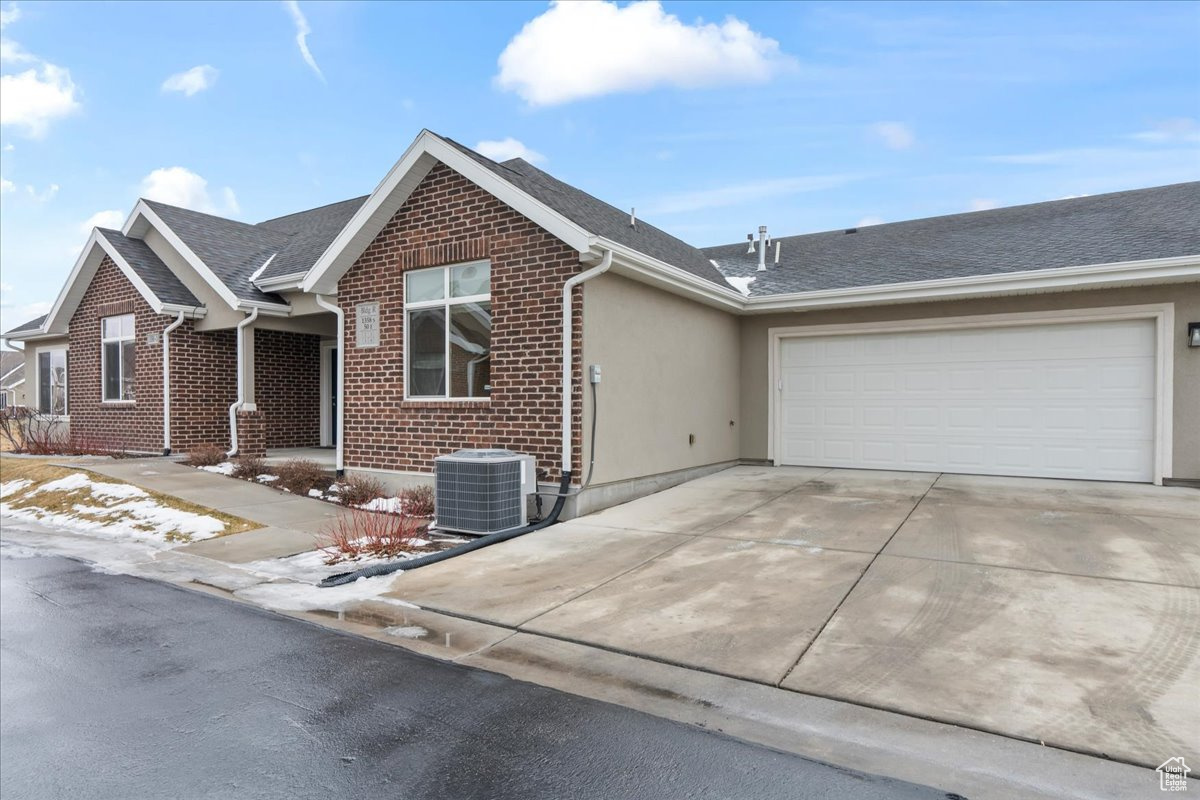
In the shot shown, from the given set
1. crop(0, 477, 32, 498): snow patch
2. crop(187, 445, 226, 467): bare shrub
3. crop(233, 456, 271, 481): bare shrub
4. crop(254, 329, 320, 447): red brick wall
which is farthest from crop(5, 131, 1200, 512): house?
crop(0, 477, 32, 498): snow patch

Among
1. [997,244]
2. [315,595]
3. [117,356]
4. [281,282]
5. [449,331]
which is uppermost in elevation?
[997,244]

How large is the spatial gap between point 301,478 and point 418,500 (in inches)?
114

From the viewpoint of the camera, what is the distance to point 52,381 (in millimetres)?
18156

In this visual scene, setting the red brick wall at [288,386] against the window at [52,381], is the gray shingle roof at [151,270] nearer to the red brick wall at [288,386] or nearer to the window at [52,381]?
the red brick wall at [288,386]

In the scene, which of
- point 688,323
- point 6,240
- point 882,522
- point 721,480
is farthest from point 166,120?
point 882,522

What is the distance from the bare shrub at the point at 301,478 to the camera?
10.7m

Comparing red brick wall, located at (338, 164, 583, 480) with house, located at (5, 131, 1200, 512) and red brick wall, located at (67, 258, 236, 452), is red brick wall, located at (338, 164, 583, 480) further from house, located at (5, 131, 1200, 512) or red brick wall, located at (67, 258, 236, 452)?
red brick wall, located at (67, 258, 236, 452)

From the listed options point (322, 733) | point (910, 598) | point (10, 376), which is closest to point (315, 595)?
point (322, 733)

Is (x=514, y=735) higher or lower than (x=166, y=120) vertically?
lower

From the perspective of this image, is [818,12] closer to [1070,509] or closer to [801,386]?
[801,386]

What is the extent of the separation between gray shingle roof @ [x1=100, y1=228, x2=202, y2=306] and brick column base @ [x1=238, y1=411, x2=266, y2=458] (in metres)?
2.71

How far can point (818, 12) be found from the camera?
11234 millimetres

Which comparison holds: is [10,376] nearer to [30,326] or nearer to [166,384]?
[30,326]

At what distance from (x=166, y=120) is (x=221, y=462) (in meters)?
9.25
